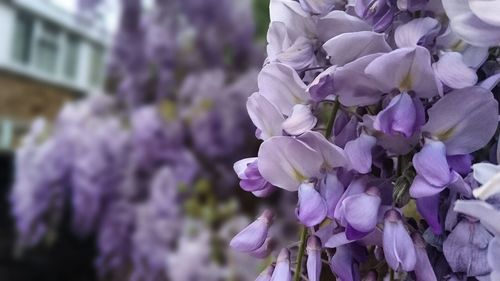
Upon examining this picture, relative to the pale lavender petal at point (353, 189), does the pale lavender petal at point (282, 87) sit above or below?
above

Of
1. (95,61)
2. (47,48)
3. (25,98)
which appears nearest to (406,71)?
(25,98)

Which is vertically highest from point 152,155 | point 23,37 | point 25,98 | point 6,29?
point 152,155

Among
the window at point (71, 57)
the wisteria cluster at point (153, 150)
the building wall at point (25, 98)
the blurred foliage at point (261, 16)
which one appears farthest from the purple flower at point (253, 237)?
the window at point (71, 57)

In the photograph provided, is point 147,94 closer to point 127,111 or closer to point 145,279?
point 127,111

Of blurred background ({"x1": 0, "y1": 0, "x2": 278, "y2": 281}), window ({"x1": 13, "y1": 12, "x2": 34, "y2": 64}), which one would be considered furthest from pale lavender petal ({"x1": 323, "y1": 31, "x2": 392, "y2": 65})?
window ({"x1": 13, "y1": 12, "x2": 34, "y2": 64})

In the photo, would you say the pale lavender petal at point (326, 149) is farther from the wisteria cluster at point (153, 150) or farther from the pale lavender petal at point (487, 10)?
the wisteria cluster at point (153, 150)

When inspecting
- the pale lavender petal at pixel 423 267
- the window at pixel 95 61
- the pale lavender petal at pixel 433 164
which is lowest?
the window at pixel 95 61

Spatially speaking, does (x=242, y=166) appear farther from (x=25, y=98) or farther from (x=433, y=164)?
(x=25, y=98)
